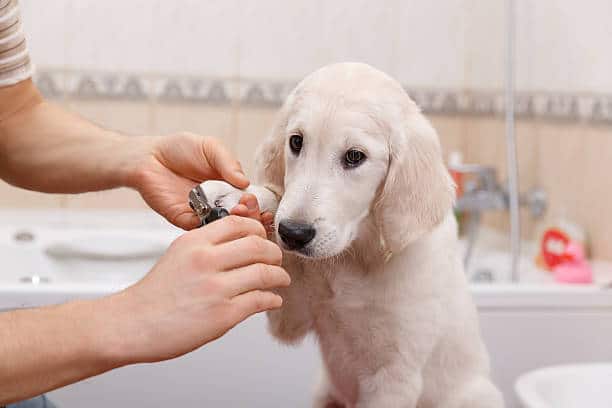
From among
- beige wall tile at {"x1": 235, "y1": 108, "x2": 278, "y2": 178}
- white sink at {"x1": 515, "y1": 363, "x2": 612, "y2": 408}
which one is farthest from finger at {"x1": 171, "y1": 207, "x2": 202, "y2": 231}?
beige wall tile at {"x1": 235, "y1": 108, "x2": 278, "y2": 178}

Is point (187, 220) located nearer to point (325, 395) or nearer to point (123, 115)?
point (325, 395)

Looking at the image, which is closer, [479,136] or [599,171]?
[599,171]

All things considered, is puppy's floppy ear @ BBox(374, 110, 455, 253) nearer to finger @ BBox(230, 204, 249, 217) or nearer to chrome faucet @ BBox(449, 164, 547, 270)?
finger @ BBox(230, 204, 249, 217)

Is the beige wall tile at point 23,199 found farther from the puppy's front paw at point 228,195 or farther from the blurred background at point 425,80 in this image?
the puppy's front paw at point 228,195

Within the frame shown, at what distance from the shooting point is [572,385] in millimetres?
1393

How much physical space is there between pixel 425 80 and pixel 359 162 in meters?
1.77

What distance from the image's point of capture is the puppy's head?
96cm

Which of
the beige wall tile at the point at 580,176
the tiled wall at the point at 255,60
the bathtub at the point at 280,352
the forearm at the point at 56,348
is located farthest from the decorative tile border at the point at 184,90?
the forearm at the point at 56,348

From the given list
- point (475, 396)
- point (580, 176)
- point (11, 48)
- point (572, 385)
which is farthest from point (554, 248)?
point (11, 48)

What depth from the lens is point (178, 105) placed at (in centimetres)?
257

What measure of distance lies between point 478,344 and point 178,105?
1.63m

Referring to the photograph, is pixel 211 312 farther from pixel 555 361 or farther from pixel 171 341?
pixel 555 361

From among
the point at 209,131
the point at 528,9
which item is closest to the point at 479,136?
the point at 528,9

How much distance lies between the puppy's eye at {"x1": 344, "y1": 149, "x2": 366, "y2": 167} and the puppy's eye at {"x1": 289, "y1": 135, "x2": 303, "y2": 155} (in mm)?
63
